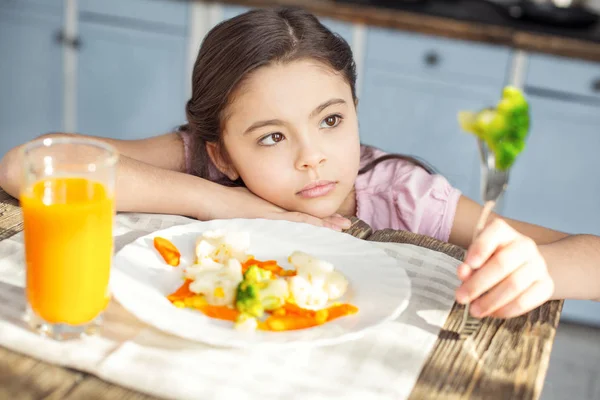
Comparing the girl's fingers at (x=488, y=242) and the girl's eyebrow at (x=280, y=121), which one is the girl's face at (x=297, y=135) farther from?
the girl's fingers at (x=488, y=242)

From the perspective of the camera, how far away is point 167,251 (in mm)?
1036

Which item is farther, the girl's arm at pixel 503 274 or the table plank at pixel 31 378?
the girl's arm at pixel 503 274

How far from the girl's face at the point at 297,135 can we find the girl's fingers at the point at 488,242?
20.0 inches

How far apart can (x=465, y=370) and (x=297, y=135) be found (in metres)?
0.65

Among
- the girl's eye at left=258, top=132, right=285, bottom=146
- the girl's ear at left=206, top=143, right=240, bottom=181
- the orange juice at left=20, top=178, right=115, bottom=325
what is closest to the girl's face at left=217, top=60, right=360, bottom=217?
the girl's eye at left=258, top=132, right=285, bottom=146

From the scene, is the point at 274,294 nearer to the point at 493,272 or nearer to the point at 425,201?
the point at 493,272

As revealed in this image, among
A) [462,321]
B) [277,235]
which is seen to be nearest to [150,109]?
[277,235]

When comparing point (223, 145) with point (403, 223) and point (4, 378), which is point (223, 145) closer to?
point (403, 223)

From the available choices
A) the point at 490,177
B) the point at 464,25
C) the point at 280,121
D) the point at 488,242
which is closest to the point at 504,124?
the point at 490,177

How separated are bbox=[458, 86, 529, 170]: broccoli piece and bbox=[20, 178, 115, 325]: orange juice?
412 mm

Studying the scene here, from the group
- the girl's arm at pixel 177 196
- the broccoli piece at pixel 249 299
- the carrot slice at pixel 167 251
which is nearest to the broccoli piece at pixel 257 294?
the broccoli piece at pixel 249 299

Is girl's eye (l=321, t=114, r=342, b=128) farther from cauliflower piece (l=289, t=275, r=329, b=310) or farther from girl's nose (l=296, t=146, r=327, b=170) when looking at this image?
cauliflower piece (l=289, t=275, r=329, b=310)

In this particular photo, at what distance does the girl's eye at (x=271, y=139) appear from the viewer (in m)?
1.44

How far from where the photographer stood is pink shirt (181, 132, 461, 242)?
1.52 meters
